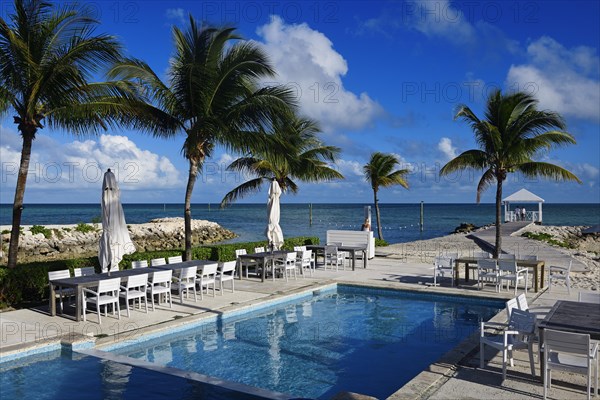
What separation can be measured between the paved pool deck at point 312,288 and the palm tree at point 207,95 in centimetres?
352

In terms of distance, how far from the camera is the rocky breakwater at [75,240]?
3322 cm

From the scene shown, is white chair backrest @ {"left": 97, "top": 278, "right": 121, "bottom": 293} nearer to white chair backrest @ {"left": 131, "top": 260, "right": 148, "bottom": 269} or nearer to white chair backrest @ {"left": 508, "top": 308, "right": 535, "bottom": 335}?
white chair backrest @ {"left": 131, "top": 260, "right": 148, "bottom": 269}

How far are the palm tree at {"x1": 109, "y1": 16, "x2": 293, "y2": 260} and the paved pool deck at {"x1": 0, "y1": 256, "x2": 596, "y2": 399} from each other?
11.5 ft

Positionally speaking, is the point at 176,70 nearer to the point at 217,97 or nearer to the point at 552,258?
the point at 217,97

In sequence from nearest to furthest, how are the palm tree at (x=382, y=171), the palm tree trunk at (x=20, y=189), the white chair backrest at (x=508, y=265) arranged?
the palm tree trunk at (x=20, y=189) → the white chair backrest at (x=508, y=265) → the palm tree at (x=382, y=171)

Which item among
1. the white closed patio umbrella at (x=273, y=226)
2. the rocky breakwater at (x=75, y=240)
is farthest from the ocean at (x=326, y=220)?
the white closed patio umbrella at (x=273, y=226)

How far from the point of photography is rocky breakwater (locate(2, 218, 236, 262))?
33.2 metres

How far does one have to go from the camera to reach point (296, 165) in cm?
2191

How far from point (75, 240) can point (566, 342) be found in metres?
37.5

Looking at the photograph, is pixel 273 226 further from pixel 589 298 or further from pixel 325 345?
pixel 589 298

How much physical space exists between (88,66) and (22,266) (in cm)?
463

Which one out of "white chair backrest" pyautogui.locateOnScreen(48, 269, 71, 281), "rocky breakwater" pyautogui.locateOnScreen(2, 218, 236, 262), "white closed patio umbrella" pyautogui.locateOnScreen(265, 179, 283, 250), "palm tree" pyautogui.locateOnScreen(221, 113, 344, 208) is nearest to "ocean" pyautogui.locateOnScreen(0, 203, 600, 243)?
"rocky breakwater" pyautogui.locateOnScreen(2, 218, 236, 262)

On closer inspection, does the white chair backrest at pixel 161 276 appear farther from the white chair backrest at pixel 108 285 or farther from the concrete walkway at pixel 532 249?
the concrete walkway at pixel 532 249

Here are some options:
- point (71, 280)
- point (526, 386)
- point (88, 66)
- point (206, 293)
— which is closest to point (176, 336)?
point (71, 280)
